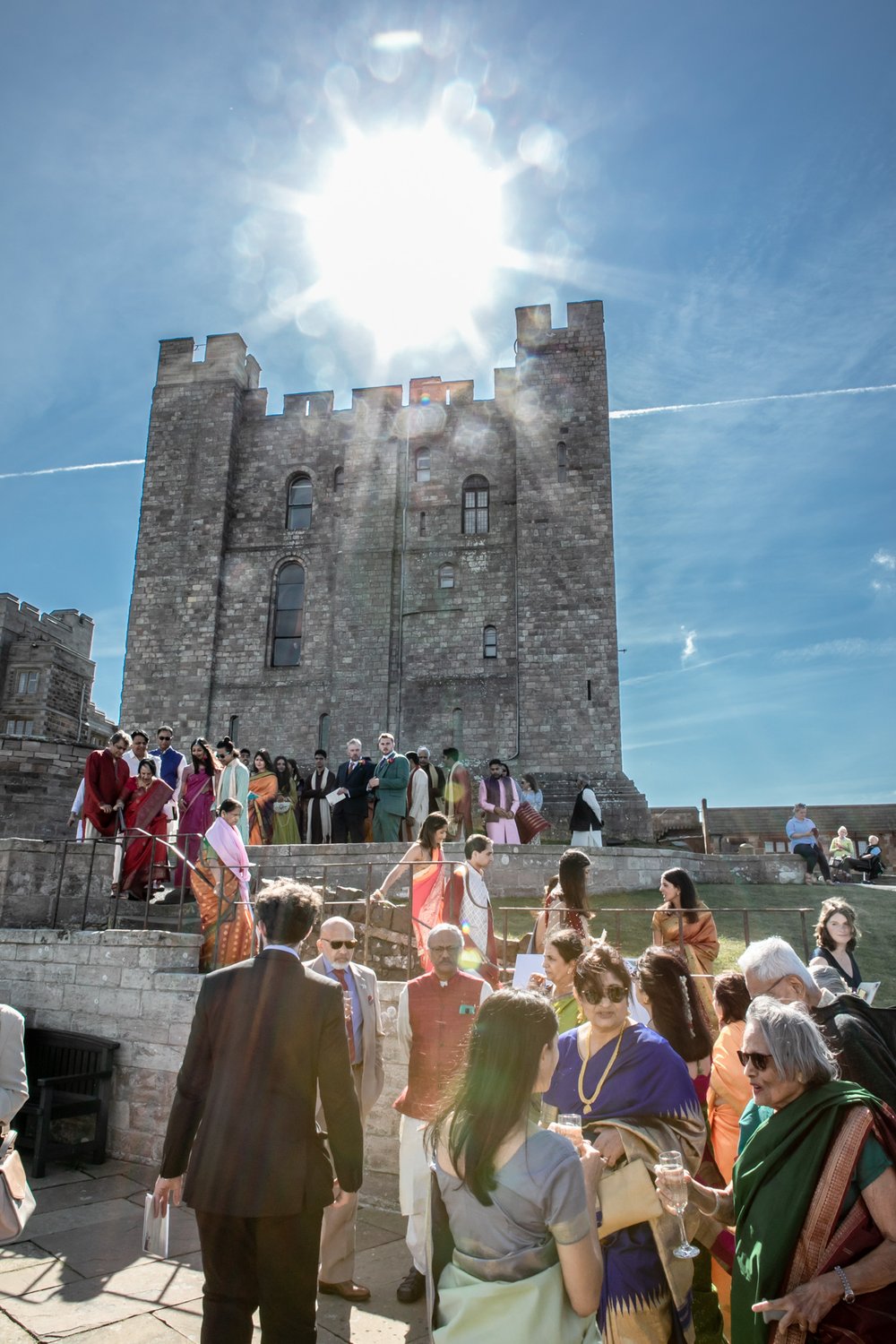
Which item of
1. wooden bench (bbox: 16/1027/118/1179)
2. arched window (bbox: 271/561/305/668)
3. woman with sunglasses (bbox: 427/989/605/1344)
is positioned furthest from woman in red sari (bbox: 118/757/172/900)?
arched window (bbox: 271/561/305/668)

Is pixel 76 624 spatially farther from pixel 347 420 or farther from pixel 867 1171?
pixel 867 1171

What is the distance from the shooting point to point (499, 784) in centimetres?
1260

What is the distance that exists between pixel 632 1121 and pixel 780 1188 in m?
0.63

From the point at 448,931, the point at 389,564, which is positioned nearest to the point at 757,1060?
the point at 448,931

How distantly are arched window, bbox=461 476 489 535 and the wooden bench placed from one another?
17510 mm

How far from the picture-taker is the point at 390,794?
12180mm

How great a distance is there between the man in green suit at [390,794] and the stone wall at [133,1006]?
4.80 metres

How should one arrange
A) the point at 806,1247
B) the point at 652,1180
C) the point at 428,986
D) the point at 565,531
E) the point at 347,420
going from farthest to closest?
the point at 347,420
the point at 565,531
the point at 428,986
the point at 652,1180
the point at 806,1247

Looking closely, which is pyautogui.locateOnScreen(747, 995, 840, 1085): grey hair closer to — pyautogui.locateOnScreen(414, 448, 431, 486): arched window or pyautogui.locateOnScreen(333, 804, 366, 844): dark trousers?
pyautogui.locateOnScreen(333, 804, 366, 844): dark trousers

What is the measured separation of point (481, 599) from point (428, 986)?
1827 centimetres

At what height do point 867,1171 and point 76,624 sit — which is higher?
point 76,624

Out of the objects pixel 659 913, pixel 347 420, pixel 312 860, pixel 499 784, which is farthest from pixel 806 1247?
pixel 347 420

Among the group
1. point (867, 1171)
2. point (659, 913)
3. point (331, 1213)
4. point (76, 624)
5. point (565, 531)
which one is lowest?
point (331, 1213)

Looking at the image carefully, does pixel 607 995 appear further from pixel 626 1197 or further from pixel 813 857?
pixel 813 857
